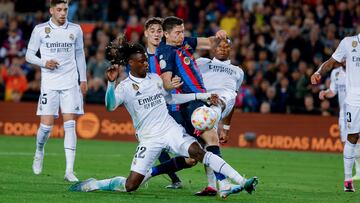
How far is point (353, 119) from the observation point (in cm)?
1470

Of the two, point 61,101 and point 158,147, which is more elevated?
point 61,101

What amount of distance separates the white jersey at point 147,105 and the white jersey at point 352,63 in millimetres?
3477

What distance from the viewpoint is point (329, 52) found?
2695 cm

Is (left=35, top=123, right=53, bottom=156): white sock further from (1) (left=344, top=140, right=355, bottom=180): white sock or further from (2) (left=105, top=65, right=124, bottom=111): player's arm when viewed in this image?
(1) (left=344, top=140, right=355, bottom=180): white sock

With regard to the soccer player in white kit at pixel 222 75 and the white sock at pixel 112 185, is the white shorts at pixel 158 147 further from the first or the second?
the soccer player in white kit at pixel 222 75

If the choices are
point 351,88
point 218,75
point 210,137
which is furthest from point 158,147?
point 351,88

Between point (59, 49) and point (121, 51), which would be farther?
point (59, 49)

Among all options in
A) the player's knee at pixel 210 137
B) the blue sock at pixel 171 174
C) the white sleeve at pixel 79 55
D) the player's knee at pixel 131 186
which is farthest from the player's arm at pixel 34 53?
the player's knee at pixel 131 186

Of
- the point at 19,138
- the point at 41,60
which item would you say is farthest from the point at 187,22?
the point at 41,60

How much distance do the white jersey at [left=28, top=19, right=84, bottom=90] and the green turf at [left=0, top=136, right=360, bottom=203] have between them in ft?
4.91

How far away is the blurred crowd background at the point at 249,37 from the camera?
26.6 m

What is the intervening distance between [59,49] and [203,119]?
4.05m

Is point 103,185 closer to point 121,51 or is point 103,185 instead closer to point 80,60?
point 121,51

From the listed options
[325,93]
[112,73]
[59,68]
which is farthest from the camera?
[325,93]
